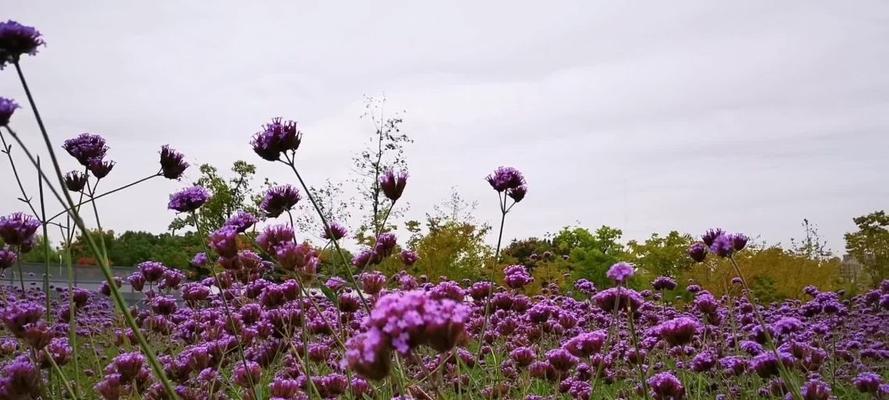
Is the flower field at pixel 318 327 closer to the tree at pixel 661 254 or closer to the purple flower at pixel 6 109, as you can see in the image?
the purple flower at pixel 6 109

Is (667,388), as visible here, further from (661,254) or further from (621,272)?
(661,254)

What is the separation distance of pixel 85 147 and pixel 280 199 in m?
0.96

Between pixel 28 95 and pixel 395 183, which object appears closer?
pixel 28 95

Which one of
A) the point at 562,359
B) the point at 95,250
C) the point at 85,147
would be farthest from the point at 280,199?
the point at 95,250

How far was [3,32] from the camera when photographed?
7.03ft

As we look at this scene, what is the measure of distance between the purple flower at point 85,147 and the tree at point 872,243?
14.3 metres

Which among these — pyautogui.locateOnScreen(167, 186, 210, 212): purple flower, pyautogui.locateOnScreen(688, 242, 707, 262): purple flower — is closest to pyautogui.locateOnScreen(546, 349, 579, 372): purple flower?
pyautogui.locateOnScreen(688, 242, 707, 262): purple flower

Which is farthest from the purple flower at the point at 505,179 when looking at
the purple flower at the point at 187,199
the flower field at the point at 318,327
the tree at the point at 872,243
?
the tree at the point at 872,243

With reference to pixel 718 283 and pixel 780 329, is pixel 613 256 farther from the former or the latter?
pixel 780 329

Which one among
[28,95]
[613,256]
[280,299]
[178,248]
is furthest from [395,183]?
[178,248]

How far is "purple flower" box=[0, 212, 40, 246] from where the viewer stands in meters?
3.21

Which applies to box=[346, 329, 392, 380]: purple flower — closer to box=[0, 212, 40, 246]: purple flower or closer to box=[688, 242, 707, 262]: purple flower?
box=[0, 212, 40, 246]: purple flower

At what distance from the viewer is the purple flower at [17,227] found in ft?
10.5

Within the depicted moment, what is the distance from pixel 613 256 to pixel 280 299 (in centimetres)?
1210
